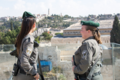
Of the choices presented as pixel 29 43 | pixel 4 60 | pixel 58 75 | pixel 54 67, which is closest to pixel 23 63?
pixel 29 43

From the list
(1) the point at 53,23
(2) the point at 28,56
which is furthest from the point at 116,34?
(1) the point at 53,23

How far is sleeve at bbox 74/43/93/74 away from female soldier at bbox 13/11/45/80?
0.52 metres

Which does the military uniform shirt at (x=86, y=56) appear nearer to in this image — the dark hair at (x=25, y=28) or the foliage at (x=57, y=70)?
the dark hair at (x=25, y=28)

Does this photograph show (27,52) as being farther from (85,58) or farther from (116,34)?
(116,34)

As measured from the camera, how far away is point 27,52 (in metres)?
1.70

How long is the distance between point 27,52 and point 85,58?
636 millimetres

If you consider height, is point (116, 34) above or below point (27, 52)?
below

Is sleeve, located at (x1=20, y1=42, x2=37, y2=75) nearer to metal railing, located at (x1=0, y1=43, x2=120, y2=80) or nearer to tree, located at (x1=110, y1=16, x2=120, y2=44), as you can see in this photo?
metal railing, located at (x1=0, y1=43, x2=120, y2=80)

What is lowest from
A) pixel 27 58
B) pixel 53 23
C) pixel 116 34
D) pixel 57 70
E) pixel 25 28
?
pixel 116 34

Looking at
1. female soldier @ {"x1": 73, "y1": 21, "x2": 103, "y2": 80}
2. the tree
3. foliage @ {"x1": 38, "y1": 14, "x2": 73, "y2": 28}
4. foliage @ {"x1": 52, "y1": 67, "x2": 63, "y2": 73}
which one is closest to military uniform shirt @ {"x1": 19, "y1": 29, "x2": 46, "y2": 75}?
female soldier @ {"x1": 73, "y1": 21, "x2": 103, "y2": 80}

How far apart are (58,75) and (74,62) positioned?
2576 millimetres

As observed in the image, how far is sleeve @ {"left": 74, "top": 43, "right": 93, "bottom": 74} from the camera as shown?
1.62 meters

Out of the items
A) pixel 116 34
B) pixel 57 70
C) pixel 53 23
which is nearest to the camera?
pixel 57 70

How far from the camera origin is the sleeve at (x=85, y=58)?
1.62 meters
